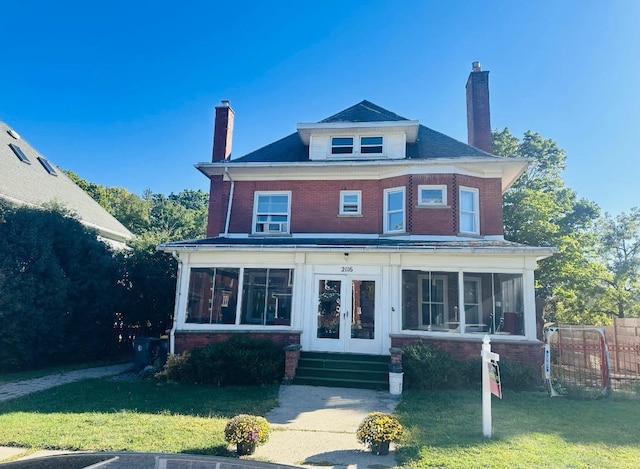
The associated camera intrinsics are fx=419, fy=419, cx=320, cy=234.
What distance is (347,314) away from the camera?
12617 millimetres

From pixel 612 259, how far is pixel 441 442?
3555 centimetres

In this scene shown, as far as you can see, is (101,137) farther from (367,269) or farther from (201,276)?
(367,269)

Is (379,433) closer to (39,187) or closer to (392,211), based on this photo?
(392,211)

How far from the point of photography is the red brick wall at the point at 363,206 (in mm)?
13969

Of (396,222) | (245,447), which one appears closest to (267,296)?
(396,222)

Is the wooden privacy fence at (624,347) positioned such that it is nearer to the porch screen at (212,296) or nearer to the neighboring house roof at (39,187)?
the porch screen at (212,296)

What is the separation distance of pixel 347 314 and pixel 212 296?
423 cm

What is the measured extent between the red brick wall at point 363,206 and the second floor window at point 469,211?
18 centimetres

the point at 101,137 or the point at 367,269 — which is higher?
the point at 101,137

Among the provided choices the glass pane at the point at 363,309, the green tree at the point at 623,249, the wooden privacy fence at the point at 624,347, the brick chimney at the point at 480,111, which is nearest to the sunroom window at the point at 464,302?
the glass pane at the point at 363,309

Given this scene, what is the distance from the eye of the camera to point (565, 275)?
22016 mm

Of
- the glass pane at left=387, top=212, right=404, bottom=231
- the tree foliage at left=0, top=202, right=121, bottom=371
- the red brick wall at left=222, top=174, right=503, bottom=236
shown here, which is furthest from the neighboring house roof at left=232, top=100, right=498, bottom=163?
the tree foliage at left=0, top=202, right=121, bottom=371

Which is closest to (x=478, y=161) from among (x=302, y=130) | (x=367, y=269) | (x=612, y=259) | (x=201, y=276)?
(x=367, y=269)

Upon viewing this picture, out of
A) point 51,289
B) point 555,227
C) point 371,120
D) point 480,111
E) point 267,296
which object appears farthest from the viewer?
point 555,227
